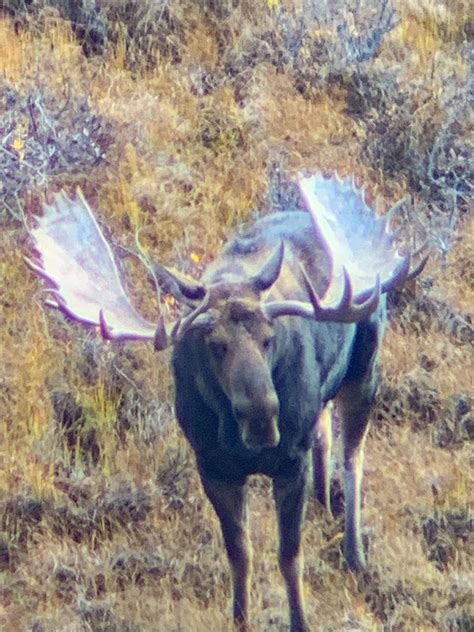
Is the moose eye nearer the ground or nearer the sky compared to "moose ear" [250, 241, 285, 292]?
nearer the ground

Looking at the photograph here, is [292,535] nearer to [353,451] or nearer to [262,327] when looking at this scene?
[353,451]

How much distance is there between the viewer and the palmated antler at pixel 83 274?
175 inches

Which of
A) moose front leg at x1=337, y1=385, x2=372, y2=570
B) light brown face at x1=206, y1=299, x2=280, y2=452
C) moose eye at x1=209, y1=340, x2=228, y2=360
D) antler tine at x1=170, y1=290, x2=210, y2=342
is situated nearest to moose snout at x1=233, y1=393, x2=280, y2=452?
light brown face at x1=206, y1=299, x2=280, y2=452

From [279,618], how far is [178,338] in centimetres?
120

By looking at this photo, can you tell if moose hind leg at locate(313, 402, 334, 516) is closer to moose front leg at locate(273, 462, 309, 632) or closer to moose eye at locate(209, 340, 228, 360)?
moose front leg at locate(273, 462, 309, 632)

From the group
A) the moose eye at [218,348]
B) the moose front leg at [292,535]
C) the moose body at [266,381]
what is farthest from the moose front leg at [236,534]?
the moose eye at [218,348]

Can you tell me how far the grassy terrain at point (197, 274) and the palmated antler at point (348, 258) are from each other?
0.49m

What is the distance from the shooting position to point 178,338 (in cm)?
436

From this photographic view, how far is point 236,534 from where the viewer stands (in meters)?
4.96

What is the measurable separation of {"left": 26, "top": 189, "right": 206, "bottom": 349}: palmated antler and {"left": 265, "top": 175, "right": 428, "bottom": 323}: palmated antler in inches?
16.5

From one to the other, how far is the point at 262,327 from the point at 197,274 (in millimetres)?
2141

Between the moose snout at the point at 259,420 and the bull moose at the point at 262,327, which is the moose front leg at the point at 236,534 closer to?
the bull moose at the point at 262,327

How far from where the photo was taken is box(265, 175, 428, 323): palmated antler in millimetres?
4445

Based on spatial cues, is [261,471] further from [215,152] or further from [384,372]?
[215,152]
